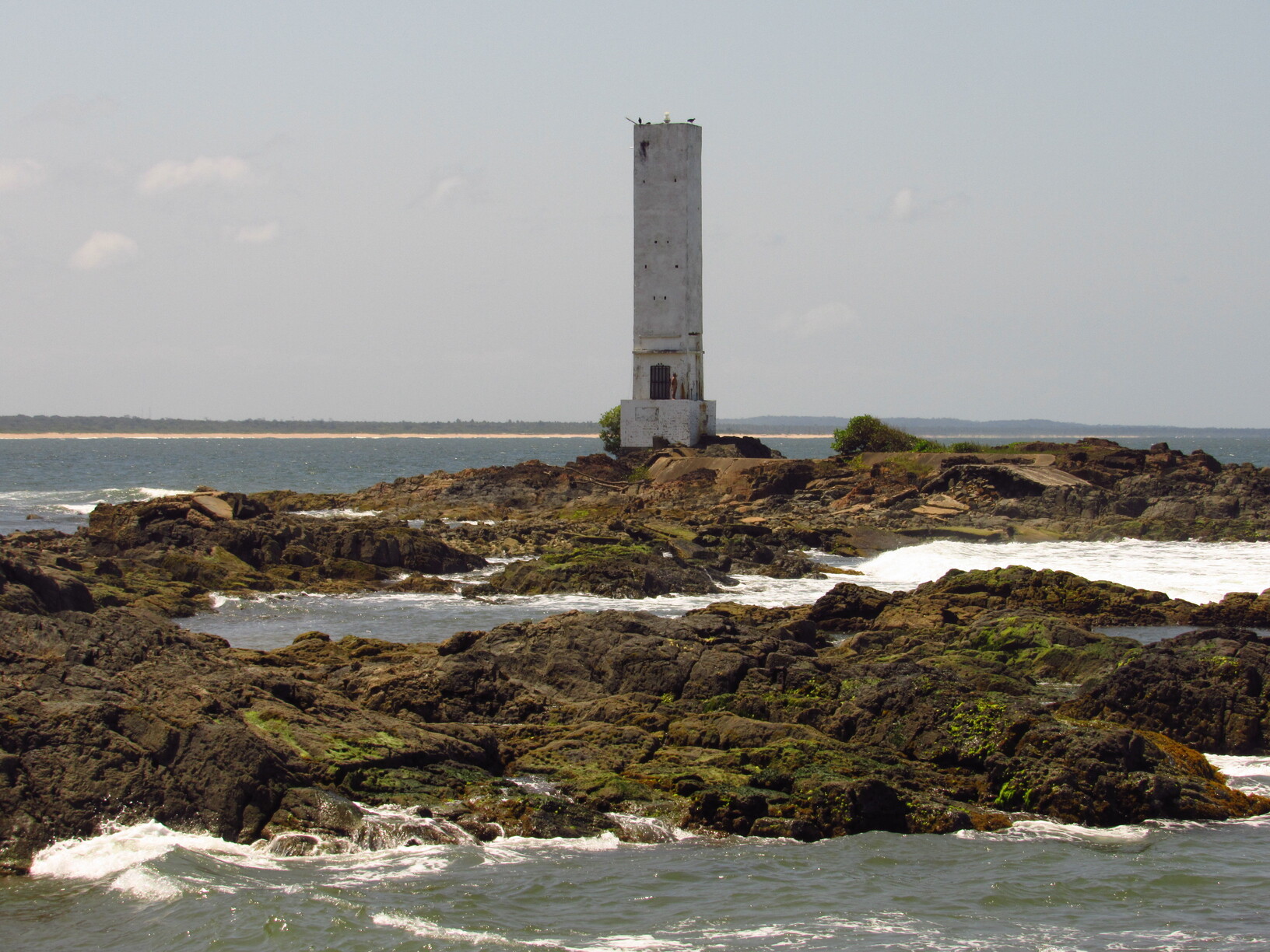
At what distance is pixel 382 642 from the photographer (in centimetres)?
1583

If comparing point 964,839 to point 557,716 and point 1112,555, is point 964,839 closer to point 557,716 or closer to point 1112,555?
point 557,716

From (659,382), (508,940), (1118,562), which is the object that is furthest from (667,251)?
(508,940)

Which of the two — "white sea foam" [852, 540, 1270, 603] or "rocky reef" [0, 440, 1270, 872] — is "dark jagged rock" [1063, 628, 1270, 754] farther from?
"white sea foam" [852, 540, 1270, 603]

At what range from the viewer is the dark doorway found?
50.5 meters

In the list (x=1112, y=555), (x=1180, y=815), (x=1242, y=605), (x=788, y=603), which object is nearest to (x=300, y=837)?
(x=1180, y=815)

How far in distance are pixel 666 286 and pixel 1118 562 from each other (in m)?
25.3

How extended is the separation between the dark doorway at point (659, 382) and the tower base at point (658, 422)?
28.5 inches

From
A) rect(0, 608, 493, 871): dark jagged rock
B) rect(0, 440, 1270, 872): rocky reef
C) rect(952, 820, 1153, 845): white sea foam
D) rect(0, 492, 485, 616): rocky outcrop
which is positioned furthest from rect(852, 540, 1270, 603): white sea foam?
rect(0, 608, 493, 871): dark jagged rock

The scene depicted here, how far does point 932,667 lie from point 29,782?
8771 mm

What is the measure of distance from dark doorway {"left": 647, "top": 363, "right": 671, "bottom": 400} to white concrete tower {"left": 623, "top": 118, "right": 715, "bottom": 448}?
0.10ft

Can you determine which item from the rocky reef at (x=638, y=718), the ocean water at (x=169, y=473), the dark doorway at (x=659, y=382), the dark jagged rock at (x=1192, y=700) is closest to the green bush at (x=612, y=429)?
the dark doorway at (x=659, y=382)

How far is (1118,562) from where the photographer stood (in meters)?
28.9

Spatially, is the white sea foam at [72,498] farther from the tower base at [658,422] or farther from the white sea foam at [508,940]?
the white sea foam at [508,940]

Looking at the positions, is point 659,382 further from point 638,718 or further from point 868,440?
point 638,718
